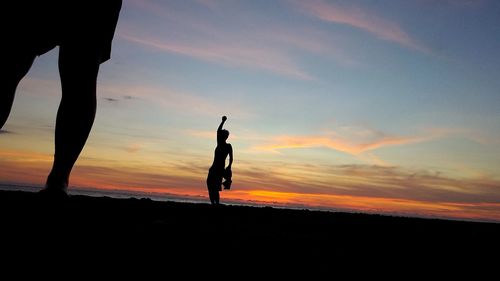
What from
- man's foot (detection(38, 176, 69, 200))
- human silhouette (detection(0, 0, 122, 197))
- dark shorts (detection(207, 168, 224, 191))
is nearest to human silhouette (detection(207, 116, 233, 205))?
dark shorts (detection(207, 168, 224, 191))

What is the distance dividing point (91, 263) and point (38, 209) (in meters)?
1.52

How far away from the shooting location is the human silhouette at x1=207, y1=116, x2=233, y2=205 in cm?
1252

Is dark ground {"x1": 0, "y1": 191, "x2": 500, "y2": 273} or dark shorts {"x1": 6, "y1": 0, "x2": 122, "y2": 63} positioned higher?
dark shorts {"x1": 6, "y1": 0, "x2": 122, "y2": 63}

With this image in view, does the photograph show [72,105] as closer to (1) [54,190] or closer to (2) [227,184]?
(1) [54,190]

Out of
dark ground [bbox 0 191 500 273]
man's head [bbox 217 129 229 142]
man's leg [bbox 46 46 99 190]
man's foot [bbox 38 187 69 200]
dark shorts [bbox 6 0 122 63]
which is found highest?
man's head [bbox 217 129 229 142]

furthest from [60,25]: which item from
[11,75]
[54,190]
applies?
[54,190]

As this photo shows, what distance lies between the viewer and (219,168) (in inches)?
500

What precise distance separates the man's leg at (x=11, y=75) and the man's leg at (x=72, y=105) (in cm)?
24

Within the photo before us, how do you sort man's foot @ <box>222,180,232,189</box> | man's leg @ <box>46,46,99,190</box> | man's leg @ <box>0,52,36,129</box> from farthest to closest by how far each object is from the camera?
man's foot @ <box>222,180,232,189</box>, man's leg @ <box>46,46,99,190</box>, man's leg @ <box>0,52,36,129</box>

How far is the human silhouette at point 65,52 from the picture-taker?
2.78 metres

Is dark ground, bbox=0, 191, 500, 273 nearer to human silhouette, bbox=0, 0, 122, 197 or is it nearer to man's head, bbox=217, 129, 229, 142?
human silhouette, bbox=0, 0, 122, 197

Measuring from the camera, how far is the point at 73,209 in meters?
2.95

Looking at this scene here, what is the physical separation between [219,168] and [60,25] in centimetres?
992

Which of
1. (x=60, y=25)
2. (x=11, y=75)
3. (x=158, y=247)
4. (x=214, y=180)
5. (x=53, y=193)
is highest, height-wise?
(x=60, y=25)
